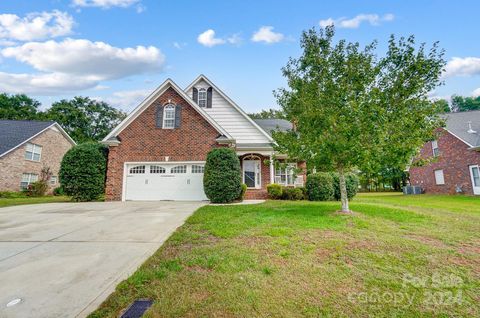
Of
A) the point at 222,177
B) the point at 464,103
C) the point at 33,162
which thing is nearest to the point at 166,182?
the point at 222,177

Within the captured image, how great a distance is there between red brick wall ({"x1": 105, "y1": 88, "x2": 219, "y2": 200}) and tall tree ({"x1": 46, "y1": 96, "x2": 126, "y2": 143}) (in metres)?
31.8

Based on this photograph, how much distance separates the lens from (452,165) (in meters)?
19.7

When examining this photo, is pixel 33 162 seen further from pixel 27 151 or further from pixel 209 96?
pixel 209 96

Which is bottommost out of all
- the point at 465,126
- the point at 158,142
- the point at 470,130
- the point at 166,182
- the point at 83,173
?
the point at 166,182

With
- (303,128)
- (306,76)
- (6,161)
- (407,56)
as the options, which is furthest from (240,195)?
(6,161)

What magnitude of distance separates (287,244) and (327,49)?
23.1 ft

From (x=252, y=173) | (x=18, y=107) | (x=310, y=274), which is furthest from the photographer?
(x=18, y=107)

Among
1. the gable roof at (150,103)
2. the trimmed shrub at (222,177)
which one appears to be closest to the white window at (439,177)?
the trimmed shrub at (222,177)

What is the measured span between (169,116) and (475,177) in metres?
24.1

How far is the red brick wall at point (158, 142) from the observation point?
43.3 ft

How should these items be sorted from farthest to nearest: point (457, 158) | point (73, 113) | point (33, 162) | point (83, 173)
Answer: point (73, 113)
point (33, 162)
point (457, 158)
point (83, 173)

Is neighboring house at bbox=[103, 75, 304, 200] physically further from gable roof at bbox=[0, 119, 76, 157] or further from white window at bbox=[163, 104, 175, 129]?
gable roof at bbox=[0, 119, 76, 157]

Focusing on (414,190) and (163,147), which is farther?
(414,190)

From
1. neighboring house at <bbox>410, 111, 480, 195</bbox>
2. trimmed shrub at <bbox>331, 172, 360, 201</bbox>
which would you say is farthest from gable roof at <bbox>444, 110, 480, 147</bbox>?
trimmed shrub at <bbox>331, 172, 360, 201</bbox>
